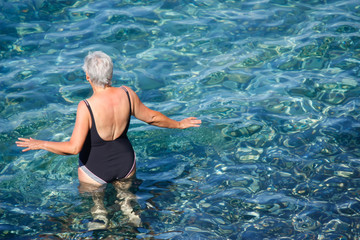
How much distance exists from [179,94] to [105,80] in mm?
3556

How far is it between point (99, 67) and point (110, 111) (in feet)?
1.85

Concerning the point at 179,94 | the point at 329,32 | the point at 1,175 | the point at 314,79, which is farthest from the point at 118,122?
the point at 329,32

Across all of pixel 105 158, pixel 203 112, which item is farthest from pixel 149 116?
pixel 203 112

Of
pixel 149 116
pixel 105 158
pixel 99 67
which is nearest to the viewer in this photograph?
pixel 99 67

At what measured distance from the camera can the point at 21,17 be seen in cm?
1069

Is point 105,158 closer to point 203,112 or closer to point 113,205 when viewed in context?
point 113,205

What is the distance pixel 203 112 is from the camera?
7.68m

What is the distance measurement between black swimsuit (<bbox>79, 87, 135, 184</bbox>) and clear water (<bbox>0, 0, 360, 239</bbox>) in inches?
12.6

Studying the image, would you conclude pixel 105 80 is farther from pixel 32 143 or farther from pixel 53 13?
pixel 53 13

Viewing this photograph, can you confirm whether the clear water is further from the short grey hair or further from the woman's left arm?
the short grey hair

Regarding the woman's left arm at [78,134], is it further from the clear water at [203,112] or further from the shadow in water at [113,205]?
the clear water at [203,112]

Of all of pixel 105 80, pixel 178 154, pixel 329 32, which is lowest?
pixel 178 154

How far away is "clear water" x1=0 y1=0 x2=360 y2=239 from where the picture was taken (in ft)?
17.2

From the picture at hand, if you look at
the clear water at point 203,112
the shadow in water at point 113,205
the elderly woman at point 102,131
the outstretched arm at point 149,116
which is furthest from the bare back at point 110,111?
the clear water at point 203,112
